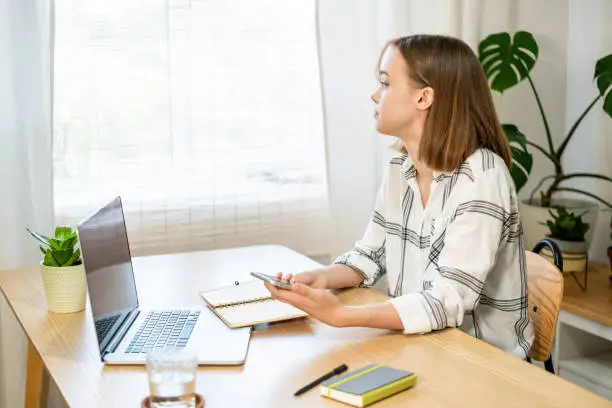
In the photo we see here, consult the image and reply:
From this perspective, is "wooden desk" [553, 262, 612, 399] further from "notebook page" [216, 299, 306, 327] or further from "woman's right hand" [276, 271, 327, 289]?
"notebook page" [216, 299, 306, 327]

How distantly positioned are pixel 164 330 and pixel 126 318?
10 cm

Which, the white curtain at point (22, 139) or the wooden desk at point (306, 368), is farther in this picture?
the white curtain at point (22, 139)

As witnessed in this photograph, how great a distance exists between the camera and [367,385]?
48.1 inches

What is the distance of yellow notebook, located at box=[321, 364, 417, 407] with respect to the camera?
1194 millimetres

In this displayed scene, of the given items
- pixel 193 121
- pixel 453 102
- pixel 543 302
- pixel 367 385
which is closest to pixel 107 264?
pixel 367 385

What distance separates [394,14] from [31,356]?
1.69 metres

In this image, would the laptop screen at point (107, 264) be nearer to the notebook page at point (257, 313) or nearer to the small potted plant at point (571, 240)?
the notebook page at point (257, 313)

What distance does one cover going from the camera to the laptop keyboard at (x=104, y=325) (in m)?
1.39

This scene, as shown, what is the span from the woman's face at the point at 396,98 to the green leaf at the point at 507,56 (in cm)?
113

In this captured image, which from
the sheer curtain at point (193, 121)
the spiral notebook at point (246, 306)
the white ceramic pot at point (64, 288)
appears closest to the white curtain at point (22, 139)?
the sheer curtain at point (193, 121)

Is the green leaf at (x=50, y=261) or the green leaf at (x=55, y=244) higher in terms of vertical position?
the green leaf at (x=55, y=244)

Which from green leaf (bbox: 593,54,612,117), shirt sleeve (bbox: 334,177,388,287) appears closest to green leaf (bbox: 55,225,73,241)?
shirt sleeve (bbox: 334,177,388,287)

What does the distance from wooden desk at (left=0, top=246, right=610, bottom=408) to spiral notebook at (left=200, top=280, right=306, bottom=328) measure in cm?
3

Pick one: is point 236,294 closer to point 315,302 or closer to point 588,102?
point 315,302
